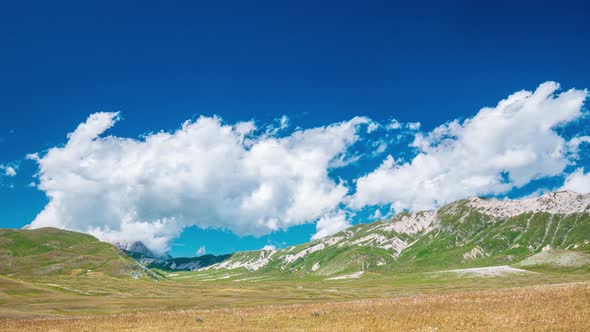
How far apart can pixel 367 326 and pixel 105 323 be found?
72.2 feet

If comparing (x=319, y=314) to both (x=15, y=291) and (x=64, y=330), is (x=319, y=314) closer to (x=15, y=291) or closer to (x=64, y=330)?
(x=64, y=330)

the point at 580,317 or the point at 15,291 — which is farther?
the point at 15,291

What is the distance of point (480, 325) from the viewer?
1005 inches

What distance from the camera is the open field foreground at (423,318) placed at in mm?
25297

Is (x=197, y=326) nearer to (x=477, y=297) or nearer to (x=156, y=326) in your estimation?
(x=156, y=326)

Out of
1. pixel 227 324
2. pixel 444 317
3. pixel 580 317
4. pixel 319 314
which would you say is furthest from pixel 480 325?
pixel 227 324

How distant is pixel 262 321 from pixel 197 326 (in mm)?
4851

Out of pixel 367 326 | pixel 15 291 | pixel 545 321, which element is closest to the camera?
pixel 545 321

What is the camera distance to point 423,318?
28.8 metres

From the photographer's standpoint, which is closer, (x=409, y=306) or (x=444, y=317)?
(x=444, y=317)

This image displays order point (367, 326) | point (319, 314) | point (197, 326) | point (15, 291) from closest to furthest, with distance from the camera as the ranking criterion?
1. point (367, 326)
2. point (197, 326)
3. point (319, 314)
4. point (15, 291)

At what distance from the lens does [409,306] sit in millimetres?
36344

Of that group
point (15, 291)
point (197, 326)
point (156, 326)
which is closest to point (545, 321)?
point (197, 326)

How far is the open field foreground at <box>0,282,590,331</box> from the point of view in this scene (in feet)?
83.0
